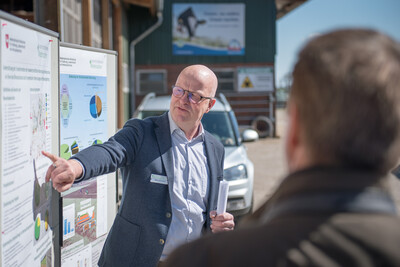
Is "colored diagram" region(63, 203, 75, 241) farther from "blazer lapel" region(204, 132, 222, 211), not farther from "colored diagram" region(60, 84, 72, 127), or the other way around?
"blazer lapel" region(204, 132, 222, 211)

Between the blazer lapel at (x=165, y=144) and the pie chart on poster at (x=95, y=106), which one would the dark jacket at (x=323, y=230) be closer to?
the blazer lapel at (x=165, y=144)

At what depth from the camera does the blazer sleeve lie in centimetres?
195

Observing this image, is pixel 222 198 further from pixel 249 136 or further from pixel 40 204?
pixel 249 136

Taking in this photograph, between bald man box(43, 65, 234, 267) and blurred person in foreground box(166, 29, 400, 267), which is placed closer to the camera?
blurred person in foreground box(166, 29, 400, 267)

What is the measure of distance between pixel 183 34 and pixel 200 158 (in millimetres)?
14526

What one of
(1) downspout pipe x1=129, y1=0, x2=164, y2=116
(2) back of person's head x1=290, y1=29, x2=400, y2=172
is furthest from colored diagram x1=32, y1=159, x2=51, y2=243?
(1) downspout pipe x1=129, y1=0, x2=164, y2=116

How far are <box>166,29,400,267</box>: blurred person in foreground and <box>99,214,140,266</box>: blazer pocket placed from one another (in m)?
1.45

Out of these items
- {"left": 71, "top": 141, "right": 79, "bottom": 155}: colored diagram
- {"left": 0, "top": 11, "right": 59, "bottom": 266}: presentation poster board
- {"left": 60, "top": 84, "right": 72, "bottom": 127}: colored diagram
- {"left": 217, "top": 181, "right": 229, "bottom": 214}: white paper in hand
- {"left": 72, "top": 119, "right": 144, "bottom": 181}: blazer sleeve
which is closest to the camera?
{"left": 0, "top": 11, "right": 59, "bottom": 266}: presentation poster board

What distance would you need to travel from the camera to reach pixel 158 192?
88.5 inches

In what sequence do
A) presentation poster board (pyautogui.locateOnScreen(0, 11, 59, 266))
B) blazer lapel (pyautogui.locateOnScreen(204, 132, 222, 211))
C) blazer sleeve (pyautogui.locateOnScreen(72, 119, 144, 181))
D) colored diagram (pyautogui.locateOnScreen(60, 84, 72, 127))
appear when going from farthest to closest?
colored diagram (pyautogui.locateOnScreen(60, 84, 72, 127)) < blazer lapel (pyautogui.locateOnScreen(204, 132, 222, 211)) < blazer sleeve (pyautogui.locateOnScreen(72, 119, 144, 181)) < presentation poster board (pyautogui.locateOnScreen(0, 11, 59, 266))

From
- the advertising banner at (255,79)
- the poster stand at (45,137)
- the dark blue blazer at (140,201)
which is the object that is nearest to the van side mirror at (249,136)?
the poster stand at (45,137)

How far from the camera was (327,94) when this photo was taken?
822 mm

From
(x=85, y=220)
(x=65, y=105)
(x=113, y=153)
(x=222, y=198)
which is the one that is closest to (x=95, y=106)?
(x=65, y=105)

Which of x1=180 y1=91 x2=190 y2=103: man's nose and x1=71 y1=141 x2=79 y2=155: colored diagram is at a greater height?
x1=180 y1=91 x2=190 y2=103: man's nose
